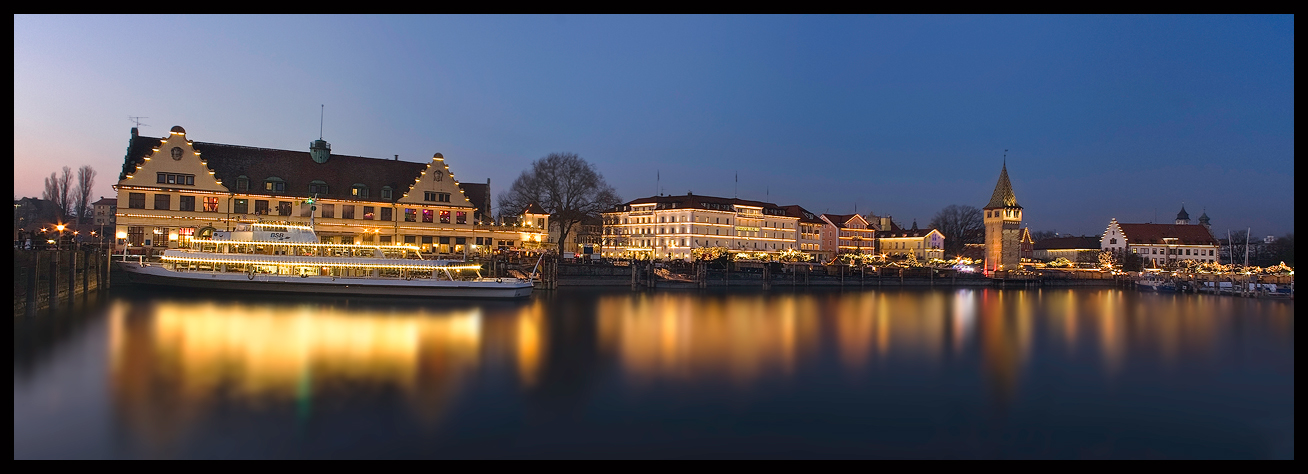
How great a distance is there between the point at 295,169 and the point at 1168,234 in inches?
4739

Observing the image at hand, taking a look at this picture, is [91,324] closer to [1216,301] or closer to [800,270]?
[800,270]

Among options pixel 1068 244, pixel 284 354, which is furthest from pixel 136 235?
pixel 1068 244

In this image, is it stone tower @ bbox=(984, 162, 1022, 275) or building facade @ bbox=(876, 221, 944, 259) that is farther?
building facade @ bbox=(876, 221, 944, 259)

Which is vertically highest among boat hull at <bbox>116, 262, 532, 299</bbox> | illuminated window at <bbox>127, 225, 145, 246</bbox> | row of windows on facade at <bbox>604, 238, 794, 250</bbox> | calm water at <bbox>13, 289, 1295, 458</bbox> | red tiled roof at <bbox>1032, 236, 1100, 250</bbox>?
red tiled roof at <bbox>1032, 236, 1100, 250</bbox>

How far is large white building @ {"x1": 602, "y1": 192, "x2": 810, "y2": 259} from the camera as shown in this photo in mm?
95000

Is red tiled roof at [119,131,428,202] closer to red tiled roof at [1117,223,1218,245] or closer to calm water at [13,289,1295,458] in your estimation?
calm water at [13,289,1295,458]

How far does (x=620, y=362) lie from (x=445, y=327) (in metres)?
9.15

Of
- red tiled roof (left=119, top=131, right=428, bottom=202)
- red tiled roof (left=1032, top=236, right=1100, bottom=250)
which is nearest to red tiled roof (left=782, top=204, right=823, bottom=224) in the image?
red tiled roof (left=1032, top=236, right=1100, bottom=250)

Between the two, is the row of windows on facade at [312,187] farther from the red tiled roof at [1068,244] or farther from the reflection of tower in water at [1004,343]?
the red tiled roof at [1068,244]

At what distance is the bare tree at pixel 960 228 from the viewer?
370 feet

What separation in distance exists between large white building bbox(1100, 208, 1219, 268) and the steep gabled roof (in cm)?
2937

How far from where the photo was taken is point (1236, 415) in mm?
16234

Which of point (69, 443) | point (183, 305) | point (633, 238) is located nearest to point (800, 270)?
point (633, 238)

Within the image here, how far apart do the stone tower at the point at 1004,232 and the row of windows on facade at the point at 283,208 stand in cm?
6716
